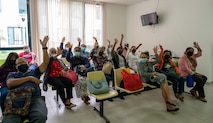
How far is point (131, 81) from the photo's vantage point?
2633 mm

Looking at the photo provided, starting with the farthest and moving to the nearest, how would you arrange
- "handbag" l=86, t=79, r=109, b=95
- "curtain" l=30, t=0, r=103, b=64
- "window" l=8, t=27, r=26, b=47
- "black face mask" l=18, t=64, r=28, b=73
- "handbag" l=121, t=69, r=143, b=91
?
"curtain" l=30, t=0, r=103, b=64 → "window" l=8, t=27, r=26, b=47 → "handbag" l=121, t=69, r=143, b=91 → "handbag" l=86, t=79, r=109, b=95 → "black face mask" l=18, t=64, r=28, b=73

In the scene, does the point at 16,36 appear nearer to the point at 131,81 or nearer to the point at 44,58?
the point at 44,58

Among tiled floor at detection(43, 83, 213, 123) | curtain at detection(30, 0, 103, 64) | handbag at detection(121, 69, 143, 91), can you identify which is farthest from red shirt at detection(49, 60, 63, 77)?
curtain at detection(30, 0, 103, 64)

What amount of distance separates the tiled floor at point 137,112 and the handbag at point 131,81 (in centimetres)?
45

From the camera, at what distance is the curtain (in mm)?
5270

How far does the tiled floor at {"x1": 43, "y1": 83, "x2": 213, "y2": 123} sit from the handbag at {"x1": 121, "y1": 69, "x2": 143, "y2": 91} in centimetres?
45

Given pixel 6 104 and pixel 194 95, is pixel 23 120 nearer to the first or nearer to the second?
pixel 6 104

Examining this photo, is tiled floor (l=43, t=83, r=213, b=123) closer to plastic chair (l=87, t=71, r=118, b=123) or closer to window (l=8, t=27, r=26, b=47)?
plastic chair (l=87, t=71, r=118, b=123)

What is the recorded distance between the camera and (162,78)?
2.74 m

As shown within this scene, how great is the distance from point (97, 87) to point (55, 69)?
861 mm

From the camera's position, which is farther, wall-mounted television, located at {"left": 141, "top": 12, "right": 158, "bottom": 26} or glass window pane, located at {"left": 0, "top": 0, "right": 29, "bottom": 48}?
wall-mounted television, located at {"left": 141, "top": 12, "right": 158, "bottom": 26}

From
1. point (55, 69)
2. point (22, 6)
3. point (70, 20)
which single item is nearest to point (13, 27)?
point (22, 6)

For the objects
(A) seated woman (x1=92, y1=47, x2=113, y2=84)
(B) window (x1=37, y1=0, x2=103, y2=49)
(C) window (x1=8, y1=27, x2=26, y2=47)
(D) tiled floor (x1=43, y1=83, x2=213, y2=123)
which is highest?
(B) window (x1=37, y1=0, x2=103, y2=49)

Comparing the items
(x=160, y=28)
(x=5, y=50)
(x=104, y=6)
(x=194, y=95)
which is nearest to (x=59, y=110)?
(x=194, y=95)
